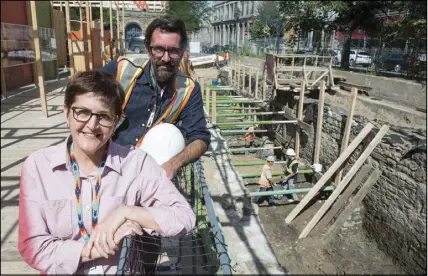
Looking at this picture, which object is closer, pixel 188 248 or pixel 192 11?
pixel 188 248

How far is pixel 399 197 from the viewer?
6.62 m

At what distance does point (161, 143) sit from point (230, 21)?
5861 centimetres

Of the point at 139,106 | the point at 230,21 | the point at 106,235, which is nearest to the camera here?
the point at 106,235

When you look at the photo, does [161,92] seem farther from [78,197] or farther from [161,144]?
[78,197]

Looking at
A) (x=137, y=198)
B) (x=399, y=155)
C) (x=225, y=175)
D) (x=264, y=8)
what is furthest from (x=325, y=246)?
(x=264, y=8)

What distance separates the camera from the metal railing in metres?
1.61

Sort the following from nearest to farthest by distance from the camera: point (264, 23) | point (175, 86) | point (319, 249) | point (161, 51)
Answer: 1. point (161, 51)
2. point (175, 86)
3. point (319, 249)
4. point (264, 23)

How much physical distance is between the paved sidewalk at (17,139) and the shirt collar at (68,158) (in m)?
0.14

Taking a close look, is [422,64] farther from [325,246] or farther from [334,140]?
[325,246]

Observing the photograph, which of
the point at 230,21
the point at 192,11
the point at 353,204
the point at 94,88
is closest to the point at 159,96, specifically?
the point at 94,88

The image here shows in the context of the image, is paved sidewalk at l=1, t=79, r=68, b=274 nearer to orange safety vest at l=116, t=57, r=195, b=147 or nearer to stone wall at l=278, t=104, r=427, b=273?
orange safety vest at l=116, t=57, r=195, b=147

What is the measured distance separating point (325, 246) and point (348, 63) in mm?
11864

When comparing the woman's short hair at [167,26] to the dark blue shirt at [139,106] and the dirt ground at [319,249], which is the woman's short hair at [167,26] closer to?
the dark blue shirt at [139,106]

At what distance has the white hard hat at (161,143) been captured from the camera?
2088mm
